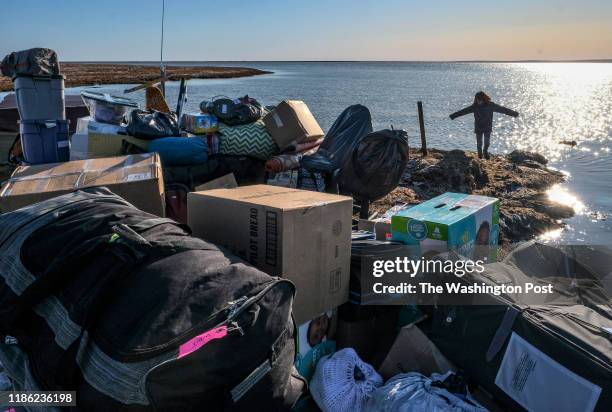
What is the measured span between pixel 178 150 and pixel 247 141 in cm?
75

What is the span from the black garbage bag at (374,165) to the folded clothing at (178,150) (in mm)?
1332

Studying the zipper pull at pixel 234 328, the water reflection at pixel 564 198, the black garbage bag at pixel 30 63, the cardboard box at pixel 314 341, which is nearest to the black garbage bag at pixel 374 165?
the cardboard box at pixel 314 341

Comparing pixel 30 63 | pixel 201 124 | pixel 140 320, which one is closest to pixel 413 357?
pixel 140 320

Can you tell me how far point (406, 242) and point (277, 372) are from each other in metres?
1.34

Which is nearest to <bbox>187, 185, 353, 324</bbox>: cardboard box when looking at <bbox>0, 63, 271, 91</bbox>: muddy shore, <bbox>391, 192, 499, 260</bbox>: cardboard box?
<bbox>391, 192, 499, 260</bbox>: cardboard box

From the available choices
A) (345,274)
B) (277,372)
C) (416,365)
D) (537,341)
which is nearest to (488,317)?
(537,341)

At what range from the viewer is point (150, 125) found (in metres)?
4.23

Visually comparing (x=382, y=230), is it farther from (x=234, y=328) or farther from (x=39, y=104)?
(x=39, y=104)

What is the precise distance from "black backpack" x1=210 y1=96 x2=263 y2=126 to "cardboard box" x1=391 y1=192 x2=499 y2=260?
2.39 meters

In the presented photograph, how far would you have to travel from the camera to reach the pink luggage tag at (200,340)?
1340 millimetres

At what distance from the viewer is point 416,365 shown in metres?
2.24

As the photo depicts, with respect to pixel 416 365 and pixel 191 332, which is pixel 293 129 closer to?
pixel 416 365

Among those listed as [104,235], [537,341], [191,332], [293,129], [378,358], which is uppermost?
[293,129]

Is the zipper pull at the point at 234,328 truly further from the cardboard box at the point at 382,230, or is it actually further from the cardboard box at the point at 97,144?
the cardboard box at the point at 97,144
